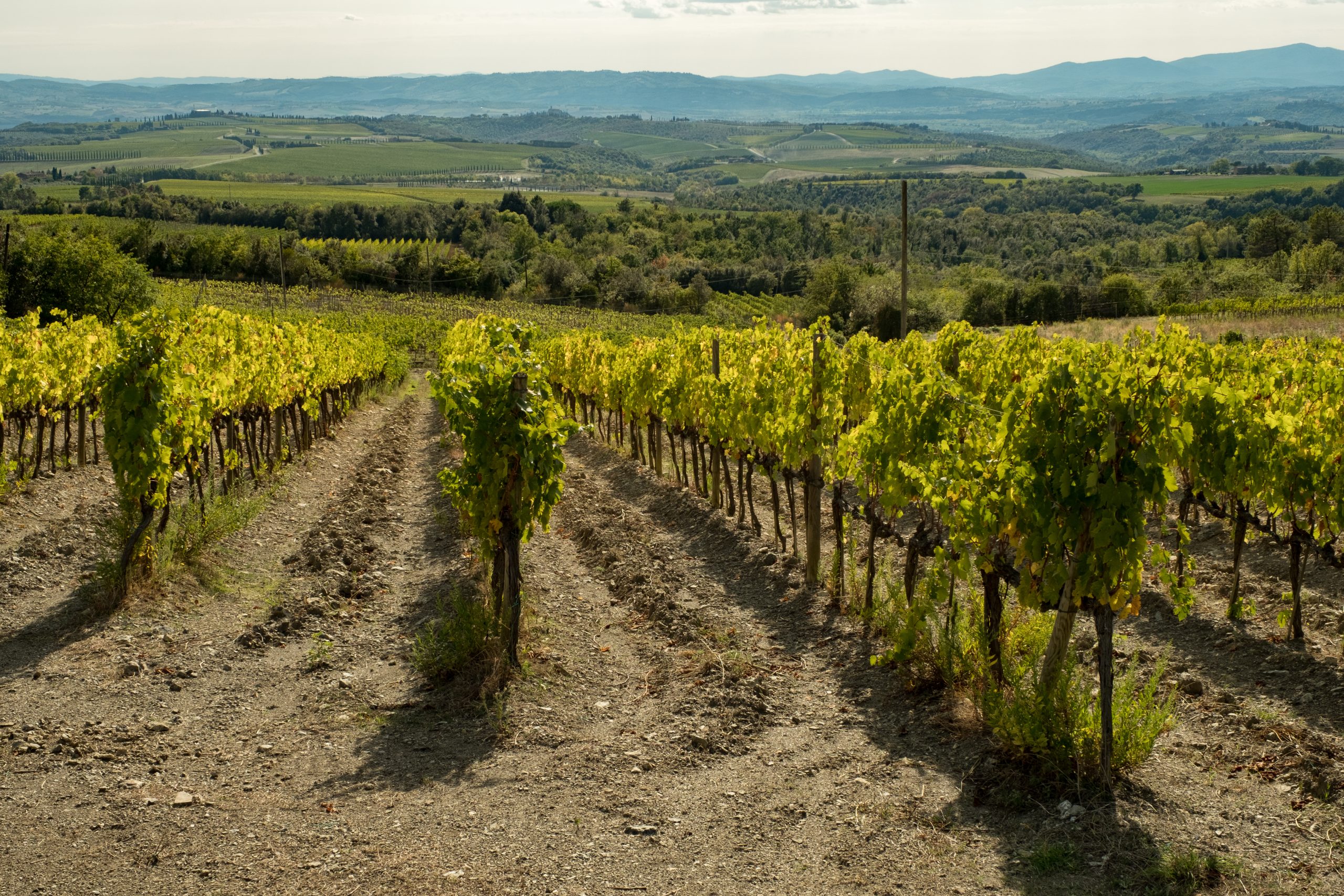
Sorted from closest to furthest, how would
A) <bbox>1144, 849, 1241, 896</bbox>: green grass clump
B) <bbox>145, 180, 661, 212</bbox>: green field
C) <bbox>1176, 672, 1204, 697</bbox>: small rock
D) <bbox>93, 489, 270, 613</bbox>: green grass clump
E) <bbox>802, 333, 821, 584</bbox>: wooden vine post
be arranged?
<bbox>1144, 849, 1241, 896</bbox>: green grass clump → <bbox>1176, 672, 1204, 697</bbox>: small rock → <bbox>93, 489, 270, 613</bbox>: green grass clump → <bbox>802, 333, 821, 584</bbox>: wooden vine post → <bbox>145, 180, 661, 212</bbox>: green field

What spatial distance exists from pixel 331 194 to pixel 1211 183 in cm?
13732

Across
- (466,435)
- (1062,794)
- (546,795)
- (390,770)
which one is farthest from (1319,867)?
(466,435)

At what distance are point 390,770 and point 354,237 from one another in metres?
112

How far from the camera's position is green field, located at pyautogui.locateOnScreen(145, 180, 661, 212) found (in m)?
135

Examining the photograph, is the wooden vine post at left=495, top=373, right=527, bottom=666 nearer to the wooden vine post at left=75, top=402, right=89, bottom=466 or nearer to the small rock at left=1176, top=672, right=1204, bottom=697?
the small rock at left=1176, top=672, right=1204, bottom=697

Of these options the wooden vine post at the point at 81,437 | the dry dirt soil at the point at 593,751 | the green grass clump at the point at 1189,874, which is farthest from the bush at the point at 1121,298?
the green grass clump at the point at 1189,874

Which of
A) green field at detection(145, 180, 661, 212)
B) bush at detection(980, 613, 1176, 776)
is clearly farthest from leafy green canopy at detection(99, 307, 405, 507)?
green field at detection(145, 180, 661, 212)

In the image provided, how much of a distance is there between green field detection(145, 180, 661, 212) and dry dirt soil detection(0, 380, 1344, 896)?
12562 cm

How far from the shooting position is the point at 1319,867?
5.46 metres

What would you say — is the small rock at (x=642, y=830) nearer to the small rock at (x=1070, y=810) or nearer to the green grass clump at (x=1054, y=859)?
the green grass clump at (x=1054, y=859)

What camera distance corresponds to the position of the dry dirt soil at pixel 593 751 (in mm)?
Answer: 5738

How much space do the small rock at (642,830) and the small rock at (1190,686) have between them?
14.3 feet

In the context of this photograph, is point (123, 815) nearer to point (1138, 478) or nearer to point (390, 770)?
point (390, 770)

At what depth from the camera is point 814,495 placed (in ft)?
36.3
